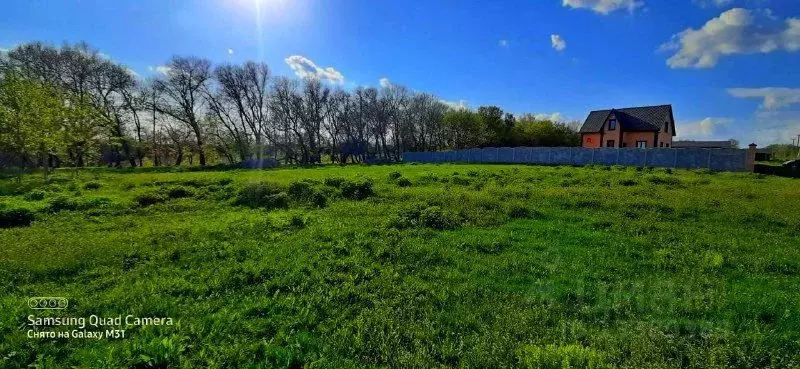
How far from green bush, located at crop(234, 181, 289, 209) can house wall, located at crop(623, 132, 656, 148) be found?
4539 cm

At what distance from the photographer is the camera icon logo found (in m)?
5.50

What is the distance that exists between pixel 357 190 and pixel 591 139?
143 feet

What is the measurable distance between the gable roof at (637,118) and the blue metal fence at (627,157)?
11861 mm

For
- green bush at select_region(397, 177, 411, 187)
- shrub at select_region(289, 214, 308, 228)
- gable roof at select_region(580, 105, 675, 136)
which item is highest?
gable roof at select_region(580, 105, 675, 136)

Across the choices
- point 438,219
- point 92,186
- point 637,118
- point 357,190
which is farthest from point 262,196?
point 637,118

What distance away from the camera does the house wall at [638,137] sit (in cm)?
4545

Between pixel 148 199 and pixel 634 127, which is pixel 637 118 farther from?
pixel 148 199

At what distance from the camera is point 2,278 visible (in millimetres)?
6672

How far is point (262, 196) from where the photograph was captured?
15.3 meters

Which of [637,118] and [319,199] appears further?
[637,118]

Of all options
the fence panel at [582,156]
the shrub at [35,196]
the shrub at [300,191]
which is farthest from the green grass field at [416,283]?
the fence panel at [582,156]

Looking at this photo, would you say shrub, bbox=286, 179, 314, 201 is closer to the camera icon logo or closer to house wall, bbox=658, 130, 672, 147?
the camera icon logo

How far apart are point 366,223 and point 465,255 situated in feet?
12.4

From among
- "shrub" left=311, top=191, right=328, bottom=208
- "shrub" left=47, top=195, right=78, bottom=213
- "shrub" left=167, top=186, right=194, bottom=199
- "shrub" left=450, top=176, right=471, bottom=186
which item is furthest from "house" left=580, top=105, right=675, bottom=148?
"shrub" left=47, top=195, right=78, bottom=213
